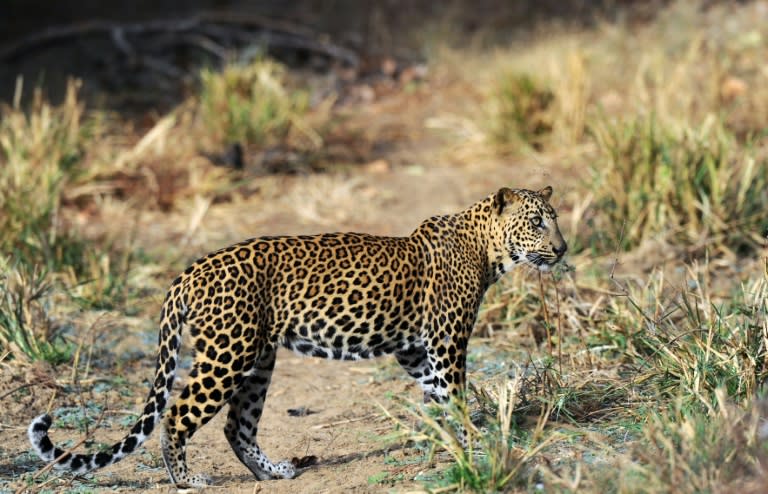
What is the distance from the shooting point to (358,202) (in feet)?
34.8

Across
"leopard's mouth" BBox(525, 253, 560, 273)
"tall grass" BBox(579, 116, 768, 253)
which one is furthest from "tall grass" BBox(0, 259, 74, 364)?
"tall grass" BBox(579, 116, 768, 253)

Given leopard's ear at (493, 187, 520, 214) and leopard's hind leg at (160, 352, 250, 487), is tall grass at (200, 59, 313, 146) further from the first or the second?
leopard's hind leg at (160, 352, 250, 487)

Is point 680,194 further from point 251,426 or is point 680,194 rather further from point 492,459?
point 492,459

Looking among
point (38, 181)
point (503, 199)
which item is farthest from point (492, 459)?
point (38, 181)

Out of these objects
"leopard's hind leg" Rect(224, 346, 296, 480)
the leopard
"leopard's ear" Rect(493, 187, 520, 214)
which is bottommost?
"leopard's hind leg" Rect(224, 346, 296, 480)

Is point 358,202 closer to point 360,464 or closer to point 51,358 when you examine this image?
point 51,358

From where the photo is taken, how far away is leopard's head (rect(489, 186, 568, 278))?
562 centimetres

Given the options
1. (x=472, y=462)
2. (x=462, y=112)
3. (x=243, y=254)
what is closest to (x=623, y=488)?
(x=472, y=462)

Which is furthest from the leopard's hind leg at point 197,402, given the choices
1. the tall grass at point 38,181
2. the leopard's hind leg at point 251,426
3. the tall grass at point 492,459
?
the tall grass at point 38,181

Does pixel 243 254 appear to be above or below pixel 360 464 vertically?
above

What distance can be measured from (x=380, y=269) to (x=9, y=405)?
2489 mm

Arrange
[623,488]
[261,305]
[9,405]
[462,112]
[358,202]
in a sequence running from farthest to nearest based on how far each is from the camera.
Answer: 1. [462,112]
2. [358,202]
3. [9,405]
4. [261,305]
5. [623,488]

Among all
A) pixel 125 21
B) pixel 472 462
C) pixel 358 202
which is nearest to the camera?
pixel 472 462

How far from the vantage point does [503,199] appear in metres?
5.66
